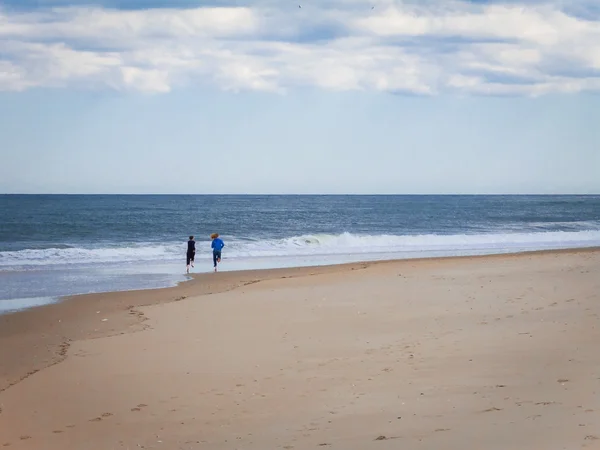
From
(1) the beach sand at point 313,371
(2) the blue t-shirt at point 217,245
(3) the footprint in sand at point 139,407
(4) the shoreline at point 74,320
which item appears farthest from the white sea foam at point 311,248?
(3) the footprint in sand at point 139,407

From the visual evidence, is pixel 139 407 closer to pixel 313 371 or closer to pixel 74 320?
pixel 313 371

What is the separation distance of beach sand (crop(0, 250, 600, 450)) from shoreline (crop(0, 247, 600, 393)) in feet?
0.22

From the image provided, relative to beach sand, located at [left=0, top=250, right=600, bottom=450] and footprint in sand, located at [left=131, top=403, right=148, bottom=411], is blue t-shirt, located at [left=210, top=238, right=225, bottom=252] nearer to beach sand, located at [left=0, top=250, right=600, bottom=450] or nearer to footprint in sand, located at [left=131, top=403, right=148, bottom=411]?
beach sand, located at [left=0, top=250, right=600, bottom=450]

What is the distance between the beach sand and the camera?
22.3ft

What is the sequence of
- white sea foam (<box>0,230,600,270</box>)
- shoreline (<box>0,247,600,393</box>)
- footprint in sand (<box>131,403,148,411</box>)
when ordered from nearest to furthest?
footprint in sand (<box>131,403,148,411</box>)
shoreline (<box>0,247,600,393</box>)
white sea foam (<box>0,230,600,270</box>)

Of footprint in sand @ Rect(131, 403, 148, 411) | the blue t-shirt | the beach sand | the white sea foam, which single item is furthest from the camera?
the white sea foam

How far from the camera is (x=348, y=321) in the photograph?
1262 centimetres

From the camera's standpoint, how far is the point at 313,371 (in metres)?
9.10

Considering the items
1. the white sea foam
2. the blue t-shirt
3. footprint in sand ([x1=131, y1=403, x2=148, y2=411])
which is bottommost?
the white sea foam

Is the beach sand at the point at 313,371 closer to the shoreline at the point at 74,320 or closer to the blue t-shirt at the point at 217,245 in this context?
the shoreline at the point at 74,320

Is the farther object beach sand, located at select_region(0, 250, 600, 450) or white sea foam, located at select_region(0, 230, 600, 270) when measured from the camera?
white sea foam, located at select_region(0, 230, 600, 270)

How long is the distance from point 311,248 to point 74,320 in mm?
23251

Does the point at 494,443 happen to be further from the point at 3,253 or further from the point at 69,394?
the point at 3,253

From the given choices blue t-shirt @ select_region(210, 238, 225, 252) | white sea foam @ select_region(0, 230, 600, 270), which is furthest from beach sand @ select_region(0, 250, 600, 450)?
white sea foam @ select_region(0, 230, 600, 270)
